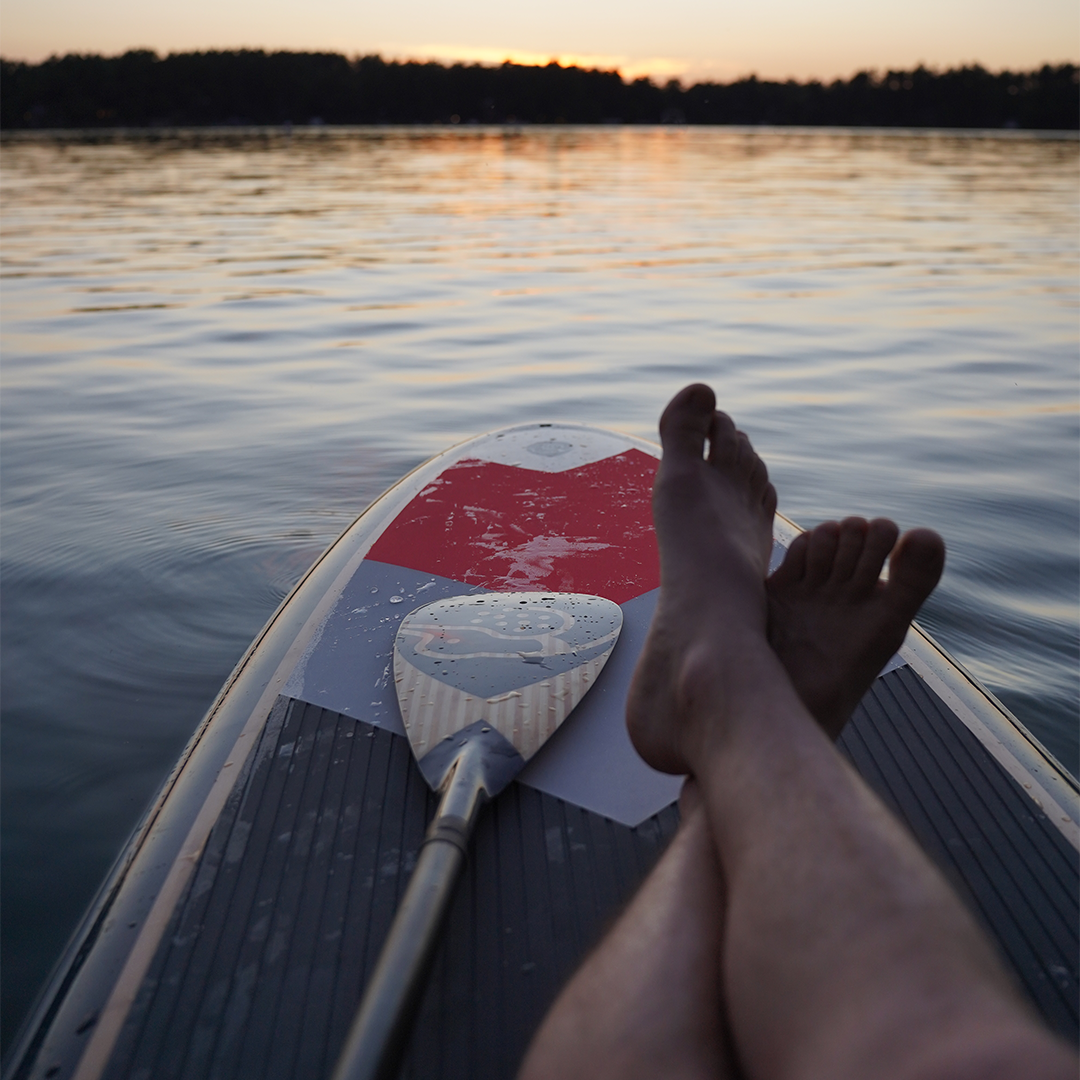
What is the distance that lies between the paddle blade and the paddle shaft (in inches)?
5.1

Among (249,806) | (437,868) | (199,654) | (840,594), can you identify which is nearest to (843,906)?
(437,868)

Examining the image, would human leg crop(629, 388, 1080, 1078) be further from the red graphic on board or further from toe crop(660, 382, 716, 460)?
the red graphic on board

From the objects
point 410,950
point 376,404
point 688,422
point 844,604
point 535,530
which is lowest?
point 376,404

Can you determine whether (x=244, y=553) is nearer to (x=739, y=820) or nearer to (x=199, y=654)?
(x=199, y=654)

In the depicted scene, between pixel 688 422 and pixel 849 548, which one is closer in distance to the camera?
pixel 849 548

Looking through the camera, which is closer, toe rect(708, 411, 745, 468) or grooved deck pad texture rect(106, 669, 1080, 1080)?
grooved deck pad texture rect(106, 669, 1080, 1080)

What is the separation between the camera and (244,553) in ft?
9.22

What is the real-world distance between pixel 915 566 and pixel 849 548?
119mm

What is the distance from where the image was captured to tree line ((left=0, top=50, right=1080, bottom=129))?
50844mm

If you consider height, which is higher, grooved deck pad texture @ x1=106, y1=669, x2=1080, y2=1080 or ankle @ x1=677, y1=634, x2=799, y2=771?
ankle @ x1=677, y1=634, x2=799, y2=771

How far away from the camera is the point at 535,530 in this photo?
199 centimetres

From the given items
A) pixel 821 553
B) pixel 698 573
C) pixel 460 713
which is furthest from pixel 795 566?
pixel 460 713

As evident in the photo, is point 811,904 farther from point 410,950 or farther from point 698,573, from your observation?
point 698,573

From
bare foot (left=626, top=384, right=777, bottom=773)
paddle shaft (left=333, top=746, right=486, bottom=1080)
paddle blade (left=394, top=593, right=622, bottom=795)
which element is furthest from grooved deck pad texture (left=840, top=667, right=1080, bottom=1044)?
paddle shaft (left=333, top=746, right=486, bottom=1080)
